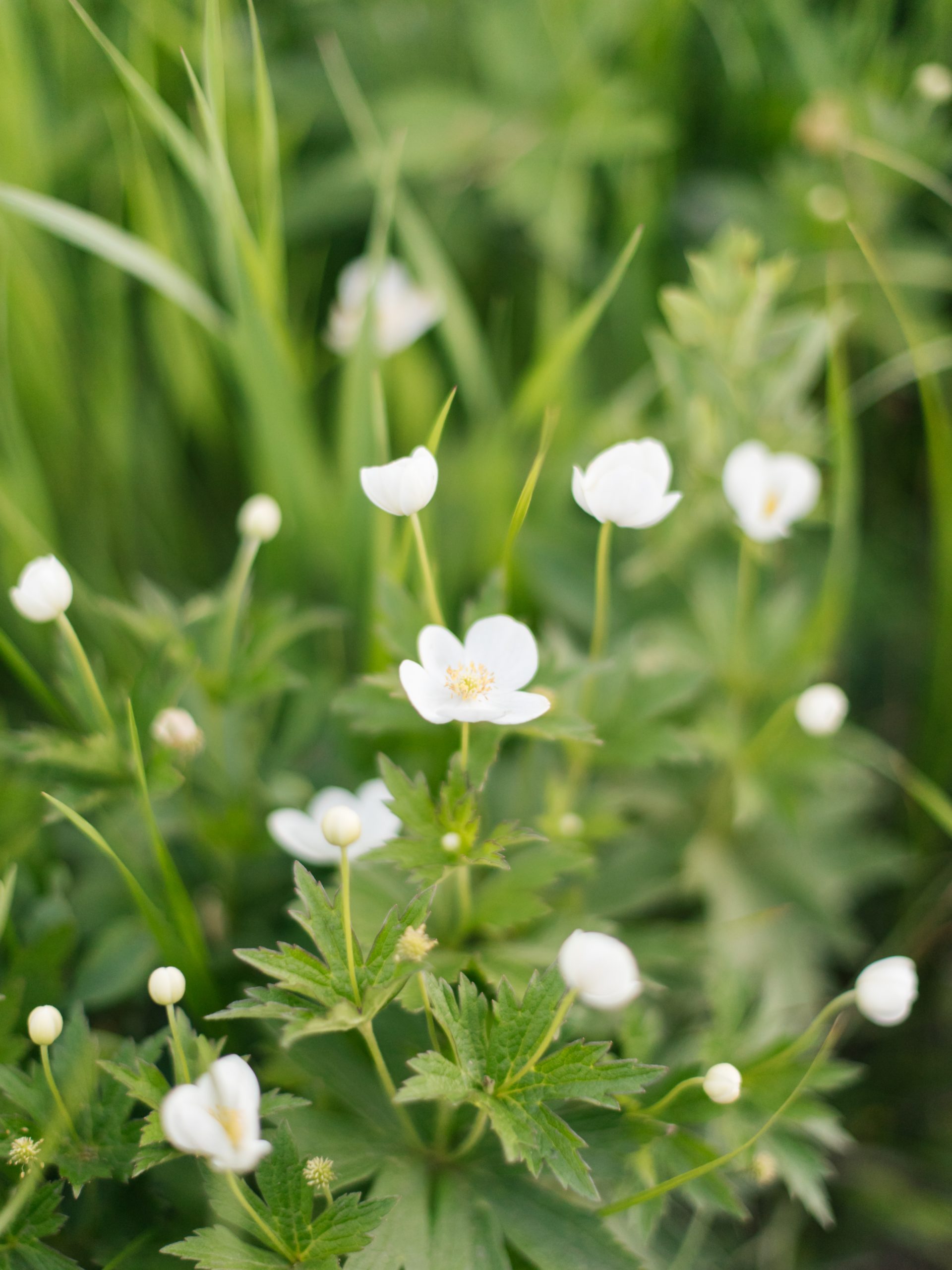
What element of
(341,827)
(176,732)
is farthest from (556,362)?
(341,827)

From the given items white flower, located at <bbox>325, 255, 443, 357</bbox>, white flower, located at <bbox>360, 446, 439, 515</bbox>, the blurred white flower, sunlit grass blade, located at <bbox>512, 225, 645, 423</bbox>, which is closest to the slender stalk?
Result: white flower, located at <bbox>360, 446, 439, 515</bbox>

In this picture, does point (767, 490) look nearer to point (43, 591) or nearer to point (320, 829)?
point (320, 829)

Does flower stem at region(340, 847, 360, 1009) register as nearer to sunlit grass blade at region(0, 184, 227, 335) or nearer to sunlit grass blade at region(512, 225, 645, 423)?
sunlit grass blade at region(512, 225, 645, 423)

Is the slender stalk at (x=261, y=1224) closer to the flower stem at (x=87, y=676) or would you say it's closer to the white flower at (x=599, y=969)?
the white flower at (x=599, y=969)

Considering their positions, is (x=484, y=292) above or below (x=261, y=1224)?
above

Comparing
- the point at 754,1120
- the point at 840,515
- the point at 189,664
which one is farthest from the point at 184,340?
the point at 754,1120

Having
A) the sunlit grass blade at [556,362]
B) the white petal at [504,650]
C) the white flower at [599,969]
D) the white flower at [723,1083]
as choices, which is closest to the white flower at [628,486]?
the white petal at [504,650]
